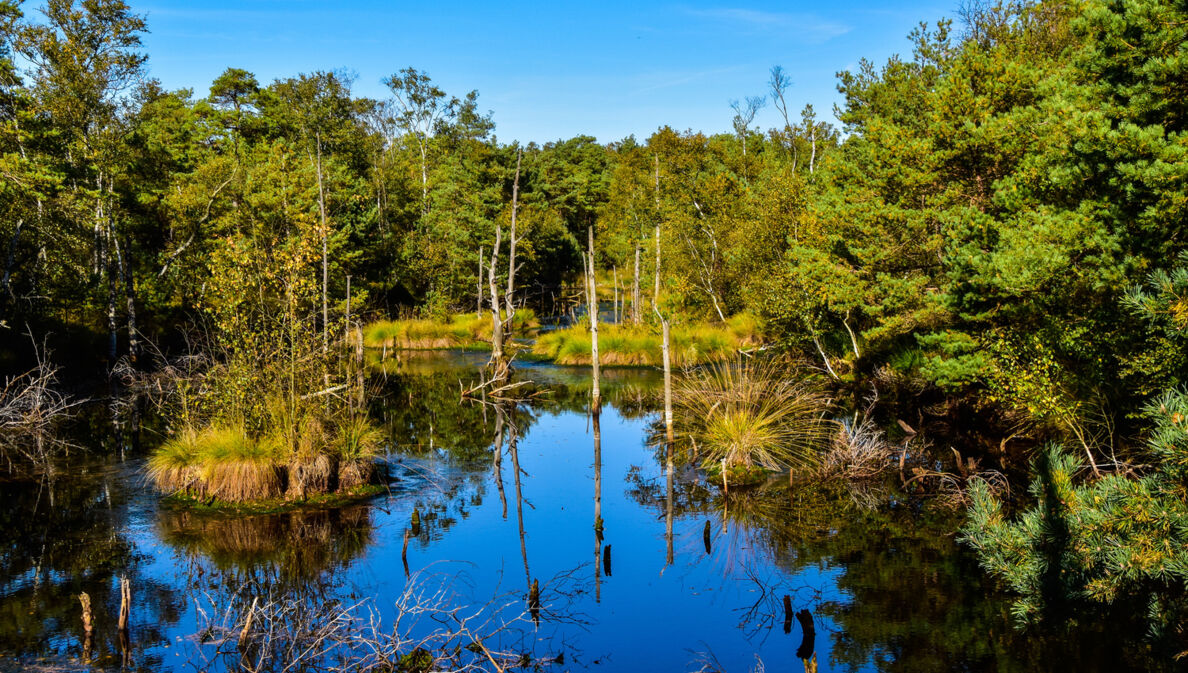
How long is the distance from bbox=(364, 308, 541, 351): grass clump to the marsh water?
2420 centimetres

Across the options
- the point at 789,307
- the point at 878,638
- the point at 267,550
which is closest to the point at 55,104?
the point at 267,550

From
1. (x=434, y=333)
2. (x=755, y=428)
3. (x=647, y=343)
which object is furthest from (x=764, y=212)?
(x=434, y=333)

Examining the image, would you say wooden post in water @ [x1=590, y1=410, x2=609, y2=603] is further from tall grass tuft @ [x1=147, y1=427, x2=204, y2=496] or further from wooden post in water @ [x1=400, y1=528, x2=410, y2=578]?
tall grass tuft @ [x1=147, y1=427, x2=204, y2=496]

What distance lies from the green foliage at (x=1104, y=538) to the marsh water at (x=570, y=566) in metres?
1.26

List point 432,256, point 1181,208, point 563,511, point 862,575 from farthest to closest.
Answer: point 432,256
point 563,511
point 862,575
point 1181,208

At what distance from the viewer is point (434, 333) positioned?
142 ft

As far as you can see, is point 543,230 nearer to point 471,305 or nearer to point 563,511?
point 471,305

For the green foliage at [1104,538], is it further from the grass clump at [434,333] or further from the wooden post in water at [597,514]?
the grass clump at [434,333]

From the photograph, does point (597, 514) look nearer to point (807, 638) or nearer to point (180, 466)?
point (807, 638)

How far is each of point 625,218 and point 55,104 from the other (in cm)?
3212

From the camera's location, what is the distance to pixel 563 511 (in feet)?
49.3

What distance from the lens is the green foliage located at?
6.50 metres

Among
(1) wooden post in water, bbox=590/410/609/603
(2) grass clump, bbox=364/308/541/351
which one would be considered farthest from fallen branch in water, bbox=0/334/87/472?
(2) grass clump, bbox=364/308/541/351

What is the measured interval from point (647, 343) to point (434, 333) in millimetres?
13879
